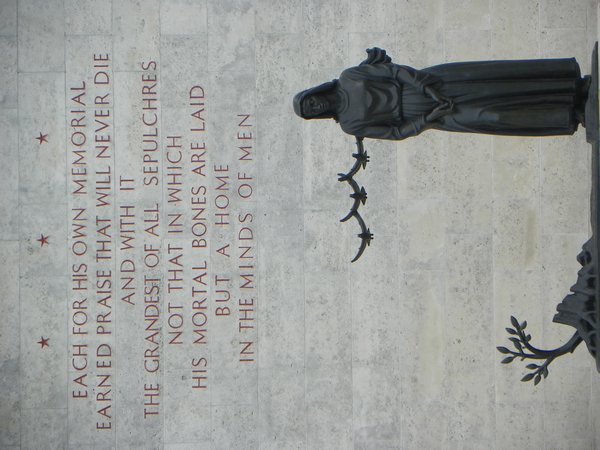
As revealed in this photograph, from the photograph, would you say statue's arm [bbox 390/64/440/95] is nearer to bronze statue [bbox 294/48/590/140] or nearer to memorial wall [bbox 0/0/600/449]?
bronze statue [bbox 294/48/590/140]

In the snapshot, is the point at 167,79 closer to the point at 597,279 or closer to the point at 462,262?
the point at 462,262

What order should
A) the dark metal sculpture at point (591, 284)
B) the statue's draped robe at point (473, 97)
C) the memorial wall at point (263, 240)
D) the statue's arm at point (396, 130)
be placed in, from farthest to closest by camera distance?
the memorial wall at point (263, 240), the statue's arm at point (396, 130), the statue's draped robe at point (473, 97), the dark metal sculpture at point (591, 284)

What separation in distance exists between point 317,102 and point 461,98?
93 centimetres

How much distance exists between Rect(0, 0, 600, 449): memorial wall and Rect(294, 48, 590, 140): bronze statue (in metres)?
2.90

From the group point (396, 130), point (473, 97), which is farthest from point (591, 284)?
point (396, 130)

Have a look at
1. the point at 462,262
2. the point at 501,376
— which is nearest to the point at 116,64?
the point at 462,262

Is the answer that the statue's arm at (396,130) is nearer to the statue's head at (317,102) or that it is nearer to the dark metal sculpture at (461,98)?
the dark metal sculpture at (461,98)

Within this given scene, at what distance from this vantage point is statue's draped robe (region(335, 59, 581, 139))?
522 cm

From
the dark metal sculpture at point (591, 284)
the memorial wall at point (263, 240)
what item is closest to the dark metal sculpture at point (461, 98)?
the dark metal sculpture at point (591, 284)

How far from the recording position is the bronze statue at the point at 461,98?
522 cm

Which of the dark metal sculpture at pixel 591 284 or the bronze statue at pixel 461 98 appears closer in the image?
the dark metal sculpture at pixel 591 284

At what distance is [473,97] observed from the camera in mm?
5301

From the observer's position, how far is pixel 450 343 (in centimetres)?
819

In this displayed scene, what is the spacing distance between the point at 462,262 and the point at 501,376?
1182mm
